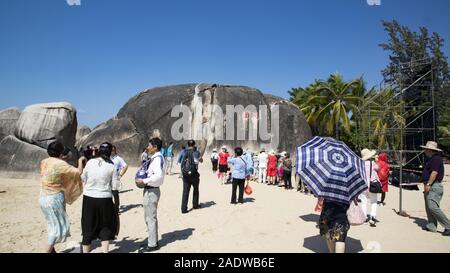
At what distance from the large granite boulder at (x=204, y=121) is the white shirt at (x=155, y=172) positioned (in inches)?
664

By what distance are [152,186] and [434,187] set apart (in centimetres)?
538

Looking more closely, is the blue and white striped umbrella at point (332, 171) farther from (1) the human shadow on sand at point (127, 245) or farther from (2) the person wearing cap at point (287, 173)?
(2) the person wearing cap at point (287, 173)

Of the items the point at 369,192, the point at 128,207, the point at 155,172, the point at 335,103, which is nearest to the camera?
the point at 155,172

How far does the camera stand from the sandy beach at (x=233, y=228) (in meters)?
5.57

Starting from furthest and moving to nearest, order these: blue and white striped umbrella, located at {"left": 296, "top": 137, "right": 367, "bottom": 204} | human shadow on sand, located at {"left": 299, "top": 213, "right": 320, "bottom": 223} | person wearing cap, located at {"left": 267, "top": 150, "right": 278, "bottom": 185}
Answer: person wearing cap, located at {"left": 267, "top": 150, "right": 278, "bottom": 185} → human shadow on sand, located at {"left": 299, "top": 213, "right": 320, "bottom": 223} → blue and white striped umbrella, located at {"left": 296, "top": 137, "right": 367, "bottom": 204}

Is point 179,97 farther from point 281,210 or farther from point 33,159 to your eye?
point 281,210

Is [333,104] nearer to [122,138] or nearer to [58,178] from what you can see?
[122,138]

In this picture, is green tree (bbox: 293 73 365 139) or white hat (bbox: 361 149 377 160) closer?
white hat (bbox: 361 149 377 160)

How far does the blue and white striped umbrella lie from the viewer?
4.39 metres

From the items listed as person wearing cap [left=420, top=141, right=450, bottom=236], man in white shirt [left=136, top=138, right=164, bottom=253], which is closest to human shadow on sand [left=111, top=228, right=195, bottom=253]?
man in white shirt [left=136, top=138, right=164, bottom=253]

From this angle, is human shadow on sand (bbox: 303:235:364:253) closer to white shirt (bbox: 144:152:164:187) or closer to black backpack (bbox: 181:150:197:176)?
white shirt (bbox: 144:152:164:187)

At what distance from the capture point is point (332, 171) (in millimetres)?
4469

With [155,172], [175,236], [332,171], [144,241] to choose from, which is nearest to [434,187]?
[332,171]

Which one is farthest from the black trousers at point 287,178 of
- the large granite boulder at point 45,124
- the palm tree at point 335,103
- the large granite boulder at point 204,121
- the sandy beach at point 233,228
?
the palm tree at point 335,103
